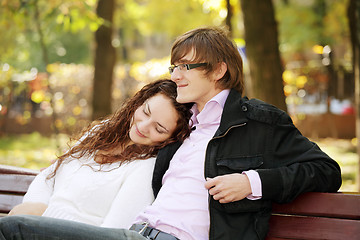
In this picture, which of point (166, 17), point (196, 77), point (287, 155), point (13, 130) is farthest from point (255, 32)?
point (166, 17)

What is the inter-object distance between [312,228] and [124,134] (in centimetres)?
141

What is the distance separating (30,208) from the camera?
129 inches

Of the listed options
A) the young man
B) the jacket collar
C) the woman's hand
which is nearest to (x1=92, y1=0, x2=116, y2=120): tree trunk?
the woman's hand

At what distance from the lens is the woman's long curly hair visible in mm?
3293

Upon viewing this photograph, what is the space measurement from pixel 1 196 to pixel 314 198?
7.51 ft

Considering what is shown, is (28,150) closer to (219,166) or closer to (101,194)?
(101,194)

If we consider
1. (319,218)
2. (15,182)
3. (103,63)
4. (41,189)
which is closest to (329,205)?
(319,218)

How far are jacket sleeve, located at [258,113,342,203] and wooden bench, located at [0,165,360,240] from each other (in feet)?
0.26

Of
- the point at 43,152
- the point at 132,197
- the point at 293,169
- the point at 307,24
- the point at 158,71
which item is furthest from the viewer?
the point at 307,24

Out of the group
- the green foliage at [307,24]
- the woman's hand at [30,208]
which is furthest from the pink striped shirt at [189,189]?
the green foliage at [307,24]

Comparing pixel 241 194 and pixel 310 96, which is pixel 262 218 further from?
pixel 310 96

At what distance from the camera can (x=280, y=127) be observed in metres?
2.86

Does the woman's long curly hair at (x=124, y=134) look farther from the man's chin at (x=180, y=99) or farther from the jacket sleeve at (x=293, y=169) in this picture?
the jacket sleeve at (x=293, y=169)

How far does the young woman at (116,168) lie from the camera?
3.13m
